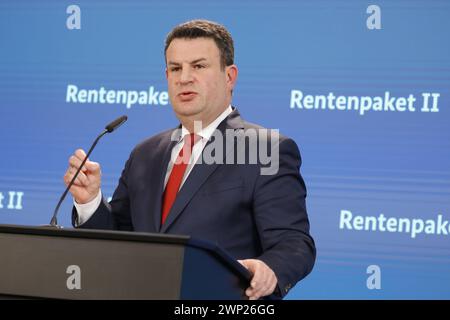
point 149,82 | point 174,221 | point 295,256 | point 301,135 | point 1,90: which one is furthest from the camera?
point 1,90

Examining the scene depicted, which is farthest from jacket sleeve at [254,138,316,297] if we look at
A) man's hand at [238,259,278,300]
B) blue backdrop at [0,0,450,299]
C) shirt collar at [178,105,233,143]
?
blue backdrop at [0,0,450,299]

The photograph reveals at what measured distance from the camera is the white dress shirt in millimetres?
2979

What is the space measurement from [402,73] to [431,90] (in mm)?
180

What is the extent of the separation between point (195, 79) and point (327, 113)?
4.18 feet

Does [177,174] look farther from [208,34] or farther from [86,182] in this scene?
[208,34]

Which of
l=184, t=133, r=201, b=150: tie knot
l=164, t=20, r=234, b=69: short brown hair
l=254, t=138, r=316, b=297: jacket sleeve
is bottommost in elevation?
l=254, t=138, r=316, b=297: jacket sleeve

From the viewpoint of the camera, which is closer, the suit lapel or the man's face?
the suit lapel

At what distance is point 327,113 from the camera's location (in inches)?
168

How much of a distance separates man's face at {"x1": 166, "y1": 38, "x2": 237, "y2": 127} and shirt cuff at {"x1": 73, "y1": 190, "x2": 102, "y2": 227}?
1.70 feet

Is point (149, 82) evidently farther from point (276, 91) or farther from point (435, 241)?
point (435, 241)

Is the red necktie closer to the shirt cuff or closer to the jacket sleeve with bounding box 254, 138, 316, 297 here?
the shirt cuff

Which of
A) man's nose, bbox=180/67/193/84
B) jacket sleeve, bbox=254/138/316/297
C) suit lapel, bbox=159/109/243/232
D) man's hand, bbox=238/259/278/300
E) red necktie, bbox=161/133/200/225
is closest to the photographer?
man's hand, bbox=238/259/278/300
